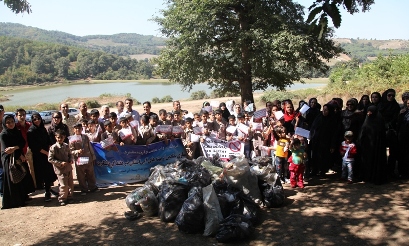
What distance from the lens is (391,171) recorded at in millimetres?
6266

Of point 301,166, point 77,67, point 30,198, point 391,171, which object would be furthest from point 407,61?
point 77,67

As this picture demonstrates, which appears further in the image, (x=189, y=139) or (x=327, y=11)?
(x=189, y=139)

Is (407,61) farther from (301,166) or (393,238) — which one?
(393,238)

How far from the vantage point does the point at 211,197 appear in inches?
179

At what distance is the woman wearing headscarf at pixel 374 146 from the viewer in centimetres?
588

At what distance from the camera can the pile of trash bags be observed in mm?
4406

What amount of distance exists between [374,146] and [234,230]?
11.0 feet

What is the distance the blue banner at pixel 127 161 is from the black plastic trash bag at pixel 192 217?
259cm

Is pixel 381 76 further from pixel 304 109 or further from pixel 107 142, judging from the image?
pixel 107 142

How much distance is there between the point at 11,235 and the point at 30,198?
1.47 m

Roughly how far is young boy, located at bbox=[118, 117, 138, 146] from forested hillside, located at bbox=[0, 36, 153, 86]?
8073 cm

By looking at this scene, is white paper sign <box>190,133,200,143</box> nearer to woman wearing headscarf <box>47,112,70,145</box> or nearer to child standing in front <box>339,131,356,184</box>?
woman wearing headscarf <box>47,112,70,145</box>

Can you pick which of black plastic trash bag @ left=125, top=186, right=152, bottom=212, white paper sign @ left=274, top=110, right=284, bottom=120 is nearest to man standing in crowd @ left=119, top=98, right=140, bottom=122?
black plastic trash bag @ left=125, top=186, right=152, bottom=212

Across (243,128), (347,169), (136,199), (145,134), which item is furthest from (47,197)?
(347,169)
